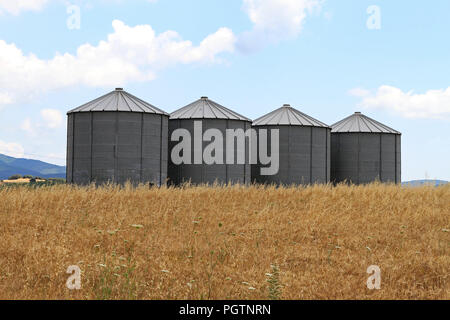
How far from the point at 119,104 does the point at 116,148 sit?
8.89ft

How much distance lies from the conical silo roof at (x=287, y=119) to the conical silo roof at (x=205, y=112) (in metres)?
2.45

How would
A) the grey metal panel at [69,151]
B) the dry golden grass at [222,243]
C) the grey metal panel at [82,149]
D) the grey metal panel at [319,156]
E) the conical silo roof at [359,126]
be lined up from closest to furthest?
the dry golden grass at [222,243] < the grey metal panel at [82,149] < the grey metal panel at [69,151] < the grey metal panel at [319,156] < the conical silo roof at [359,126]

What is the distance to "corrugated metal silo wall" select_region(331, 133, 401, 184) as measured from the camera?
114ft

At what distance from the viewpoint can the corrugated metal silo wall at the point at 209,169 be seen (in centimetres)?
2820

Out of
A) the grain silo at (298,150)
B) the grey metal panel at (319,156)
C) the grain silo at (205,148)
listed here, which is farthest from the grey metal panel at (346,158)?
the grain silo at (205,148)

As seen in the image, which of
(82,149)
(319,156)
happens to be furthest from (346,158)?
(82,149)

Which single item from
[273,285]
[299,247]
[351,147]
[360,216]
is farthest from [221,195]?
[351,147]

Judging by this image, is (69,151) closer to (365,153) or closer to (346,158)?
(346,158)

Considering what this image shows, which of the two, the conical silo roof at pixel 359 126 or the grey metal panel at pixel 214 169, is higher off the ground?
the conical silo roof at pixel 359 126

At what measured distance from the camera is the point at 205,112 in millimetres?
29500

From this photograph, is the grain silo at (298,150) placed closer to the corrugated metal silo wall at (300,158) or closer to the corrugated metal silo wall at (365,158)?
the corrugated metal silo wall at (300,158)

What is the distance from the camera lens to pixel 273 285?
304 inches
